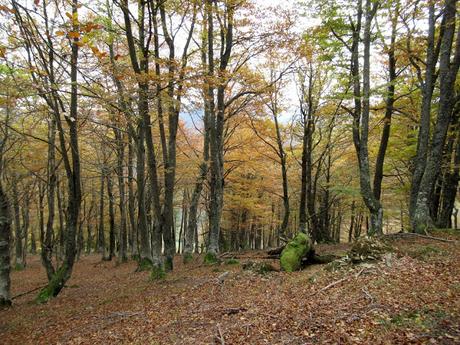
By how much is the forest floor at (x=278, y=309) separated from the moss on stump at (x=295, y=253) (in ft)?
1.33

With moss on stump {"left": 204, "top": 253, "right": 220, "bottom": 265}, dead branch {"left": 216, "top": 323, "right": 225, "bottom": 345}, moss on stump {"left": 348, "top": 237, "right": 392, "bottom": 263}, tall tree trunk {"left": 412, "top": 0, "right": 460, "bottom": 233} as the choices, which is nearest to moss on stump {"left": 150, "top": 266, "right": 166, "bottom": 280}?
moss on stump {"left": 204, "top": 253, "right": 220, "bottom": 265}

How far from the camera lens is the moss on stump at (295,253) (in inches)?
420

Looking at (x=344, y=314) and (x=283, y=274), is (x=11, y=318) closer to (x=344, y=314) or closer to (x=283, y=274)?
(x=283, y=274)

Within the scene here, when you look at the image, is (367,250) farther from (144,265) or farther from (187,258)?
(144,265)

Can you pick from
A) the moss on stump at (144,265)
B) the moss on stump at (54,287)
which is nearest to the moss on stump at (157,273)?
the moss on stump at (54,287)

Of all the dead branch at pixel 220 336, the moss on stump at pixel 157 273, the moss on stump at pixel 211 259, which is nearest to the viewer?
the dead branch at pixel 220 336

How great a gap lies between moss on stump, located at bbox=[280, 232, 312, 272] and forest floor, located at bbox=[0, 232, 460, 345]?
16.0 inches

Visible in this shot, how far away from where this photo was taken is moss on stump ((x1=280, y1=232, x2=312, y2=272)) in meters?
10.7

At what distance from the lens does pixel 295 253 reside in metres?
10.9

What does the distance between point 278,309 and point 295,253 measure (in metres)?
4.23

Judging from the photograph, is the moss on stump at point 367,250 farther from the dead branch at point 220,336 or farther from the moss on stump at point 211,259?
the moss on stump at point 211,259

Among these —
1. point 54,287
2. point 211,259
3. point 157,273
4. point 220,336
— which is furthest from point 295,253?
point 54,287

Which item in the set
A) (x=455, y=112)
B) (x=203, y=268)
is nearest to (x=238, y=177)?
(x=203, y=268)

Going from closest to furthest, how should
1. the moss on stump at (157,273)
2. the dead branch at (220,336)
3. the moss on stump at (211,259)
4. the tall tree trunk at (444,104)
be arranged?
the dead branch at (220,336) → the tall tree trunk at (444,104) → the moss on stump at (157,273) → the moss on stump at (211,259)
